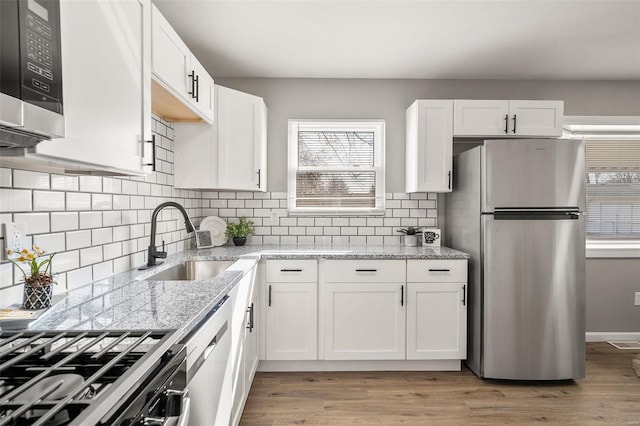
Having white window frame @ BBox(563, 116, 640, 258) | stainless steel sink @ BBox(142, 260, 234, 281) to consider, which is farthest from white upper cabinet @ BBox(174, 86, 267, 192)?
white window frame @ BBox(563, 116, 640, 258)

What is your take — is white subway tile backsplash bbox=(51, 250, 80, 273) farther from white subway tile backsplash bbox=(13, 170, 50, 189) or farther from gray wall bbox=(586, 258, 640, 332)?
gray wall bbox=(586, 258, 640, 332)

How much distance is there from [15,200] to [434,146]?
2.81m

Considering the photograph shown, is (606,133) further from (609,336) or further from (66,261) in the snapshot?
(66,261)

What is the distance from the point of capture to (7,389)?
78 centimetres

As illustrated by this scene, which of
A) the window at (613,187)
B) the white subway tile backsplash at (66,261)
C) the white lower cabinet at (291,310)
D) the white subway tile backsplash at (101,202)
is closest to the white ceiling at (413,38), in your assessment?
the window at (613,187)

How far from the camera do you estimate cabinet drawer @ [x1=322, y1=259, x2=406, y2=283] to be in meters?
2.85

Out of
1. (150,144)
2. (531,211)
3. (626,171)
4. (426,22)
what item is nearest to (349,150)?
(426,22)

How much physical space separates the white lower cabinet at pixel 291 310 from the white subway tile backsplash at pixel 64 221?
141cm

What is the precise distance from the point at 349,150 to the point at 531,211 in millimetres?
1622

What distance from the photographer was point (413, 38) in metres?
2.71

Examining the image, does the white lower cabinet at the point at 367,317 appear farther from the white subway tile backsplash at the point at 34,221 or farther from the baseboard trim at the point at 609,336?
the baseboard trim at the point at 609,336

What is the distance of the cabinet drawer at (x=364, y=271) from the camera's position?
112 inches

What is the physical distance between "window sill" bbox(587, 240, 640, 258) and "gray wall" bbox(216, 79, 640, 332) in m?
0.08

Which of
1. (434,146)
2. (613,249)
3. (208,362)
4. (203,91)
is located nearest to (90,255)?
(208,362)
